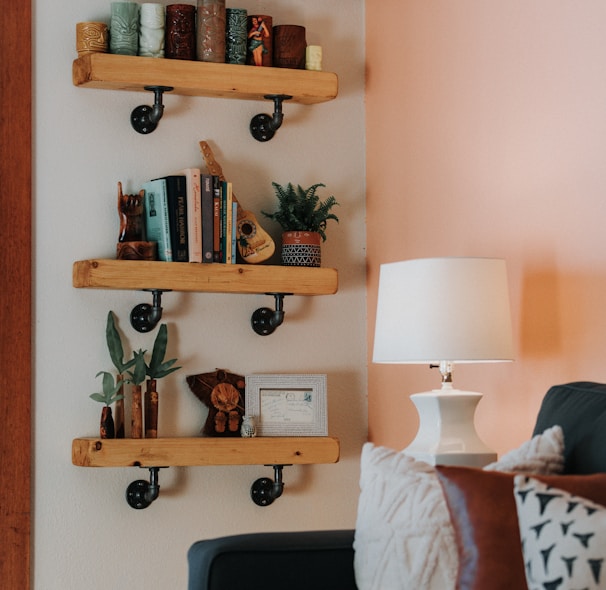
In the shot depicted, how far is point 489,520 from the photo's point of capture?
142 centimetres

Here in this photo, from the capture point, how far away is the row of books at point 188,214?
9.68 ft

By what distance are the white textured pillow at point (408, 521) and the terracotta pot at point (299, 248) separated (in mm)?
1432

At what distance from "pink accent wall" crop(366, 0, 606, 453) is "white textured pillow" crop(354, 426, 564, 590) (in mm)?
543

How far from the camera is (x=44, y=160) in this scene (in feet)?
9.91

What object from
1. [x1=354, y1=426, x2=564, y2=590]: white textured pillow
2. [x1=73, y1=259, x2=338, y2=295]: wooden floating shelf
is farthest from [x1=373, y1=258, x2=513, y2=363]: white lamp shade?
[x1=73, y1=259, x2=338, y2=295]: wooden floating shelf

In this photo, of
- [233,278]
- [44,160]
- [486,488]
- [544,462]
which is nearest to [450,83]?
[233,278]

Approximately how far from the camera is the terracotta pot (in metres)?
3.12

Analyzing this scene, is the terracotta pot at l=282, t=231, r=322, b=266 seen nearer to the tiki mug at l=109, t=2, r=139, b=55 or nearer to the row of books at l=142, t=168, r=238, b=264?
the row of books at l=142, t=168, r=238, b=264

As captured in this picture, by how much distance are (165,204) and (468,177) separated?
857mm

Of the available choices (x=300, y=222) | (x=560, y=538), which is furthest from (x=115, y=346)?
(x=560, y=538)

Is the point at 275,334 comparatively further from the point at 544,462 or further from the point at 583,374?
the point at 544,462

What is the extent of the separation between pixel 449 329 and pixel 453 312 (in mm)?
37

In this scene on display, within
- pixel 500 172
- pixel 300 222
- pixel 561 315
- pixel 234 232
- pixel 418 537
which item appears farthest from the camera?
pixel 300 222

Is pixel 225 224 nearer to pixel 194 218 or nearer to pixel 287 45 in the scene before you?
pixel 194 218
